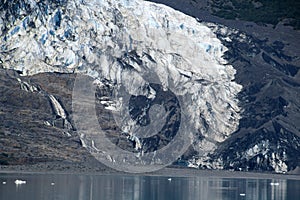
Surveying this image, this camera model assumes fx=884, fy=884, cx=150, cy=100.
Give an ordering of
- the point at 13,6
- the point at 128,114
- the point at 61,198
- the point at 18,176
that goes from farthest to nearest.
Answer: the point at 13,6
the point at 128,114
the point at 18,176
the point at 61,198

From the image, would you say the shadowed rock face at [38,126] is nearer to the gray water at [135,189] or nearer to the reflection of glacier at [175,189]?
the gray water at [135,189]

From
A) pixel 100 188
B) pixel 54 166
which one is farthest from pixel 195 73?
pixel 100 188

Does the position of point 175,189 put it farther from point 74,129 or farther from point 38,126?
point 74,129

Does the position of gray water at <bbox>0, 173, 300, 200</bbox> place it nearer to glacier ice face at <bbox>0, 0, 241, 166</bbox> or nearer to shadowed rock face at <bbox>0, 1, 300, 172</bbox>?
shadowed rock face at <bbox>0, 1, 300, 172</bbox>

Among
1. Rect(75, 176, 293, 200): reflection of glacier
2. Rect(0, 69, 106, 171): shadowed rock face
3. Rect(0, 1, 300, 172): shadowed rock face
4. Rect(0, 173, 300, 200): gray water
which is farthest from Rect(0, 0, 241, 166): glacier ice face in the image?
Rect(0, 173, 300, 200): gray water

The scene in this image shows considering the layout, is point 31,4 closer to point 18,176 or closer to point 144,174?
point 144,174

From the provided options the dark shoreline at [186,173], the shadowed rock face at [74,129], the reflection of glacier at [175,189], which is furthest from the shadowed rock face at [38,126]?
the reflection of glacier at [175,189]
